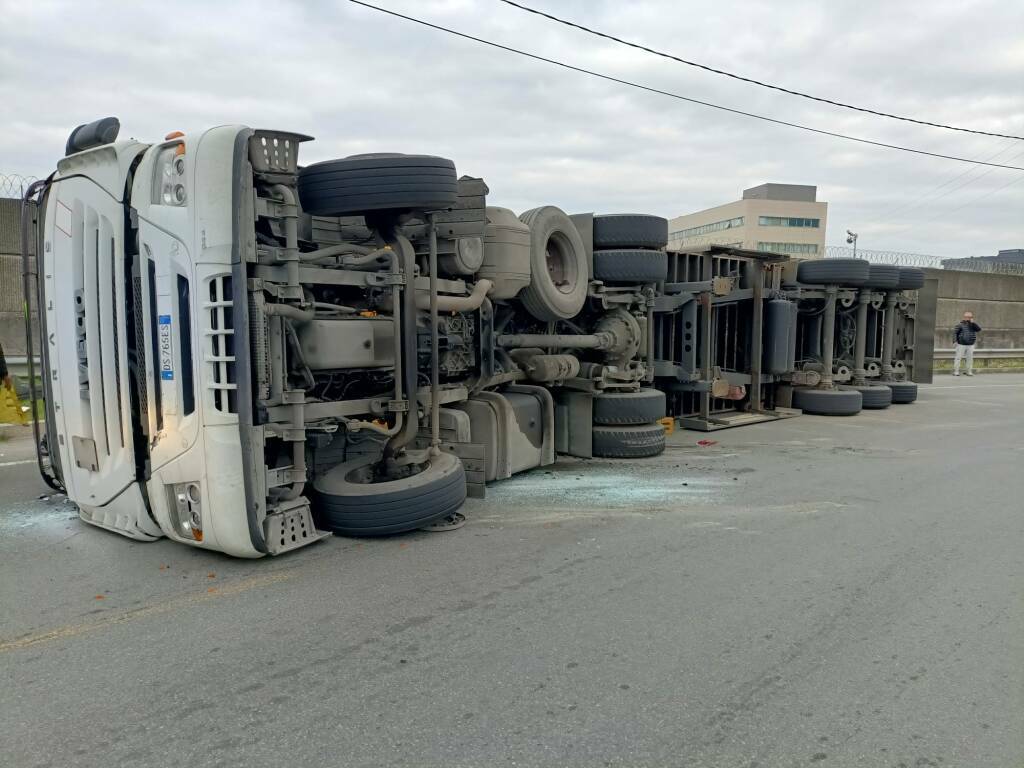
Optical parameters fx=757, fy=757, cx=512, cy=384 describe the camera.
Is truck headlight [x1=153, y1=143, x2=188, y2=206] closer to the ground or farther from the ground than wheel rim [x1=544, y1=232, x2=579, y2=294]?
farther from the ground

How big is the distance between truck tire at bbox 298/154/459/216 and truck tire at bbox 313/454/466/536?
164cm

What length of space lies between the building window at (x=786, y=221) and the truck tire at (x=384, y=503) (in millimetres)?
66881

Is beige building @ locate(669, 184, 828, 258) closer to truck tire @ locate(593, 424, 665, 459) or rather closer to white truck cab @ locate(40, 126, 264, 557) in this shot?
truck tire @ locate(593, 424, 665, 459)

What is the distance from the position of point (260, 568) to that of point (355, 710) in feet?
5.33

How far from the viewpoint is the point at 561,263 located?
274 inches

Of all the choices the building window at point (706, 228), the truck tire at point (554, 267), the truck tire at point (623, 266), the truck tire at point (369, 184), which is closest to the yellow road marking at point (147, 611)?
the truck tire at point (369, 184)

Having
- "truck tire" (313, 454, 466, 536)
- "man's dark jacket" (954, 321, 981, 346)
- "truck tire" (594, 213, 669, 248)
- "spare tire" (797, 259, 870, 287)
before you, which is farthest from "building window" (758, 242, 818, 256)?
"truck tire" (313, 454, 466, 536)

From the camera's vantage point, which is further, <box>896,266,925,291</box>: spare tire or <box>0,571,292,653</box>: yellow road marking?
<box>896,266,925,291</box>: spare tire

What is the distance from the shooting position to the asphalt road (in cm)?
243

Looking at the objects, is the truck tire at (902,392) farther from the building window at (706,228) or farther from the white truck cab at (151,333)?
the building window at (706,228)

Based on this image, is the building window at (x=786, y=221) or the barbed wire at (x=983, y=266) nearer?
the barbed wire at (x=983, y=266)

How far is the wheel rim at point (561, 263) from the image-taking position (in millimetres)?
6836

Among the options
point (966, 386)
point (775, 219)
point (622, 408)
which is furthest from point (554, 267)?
point (775, 219)

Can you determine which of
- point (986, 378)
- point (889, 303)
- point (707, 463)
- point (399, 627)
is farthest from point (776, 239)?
point (399, 627)
